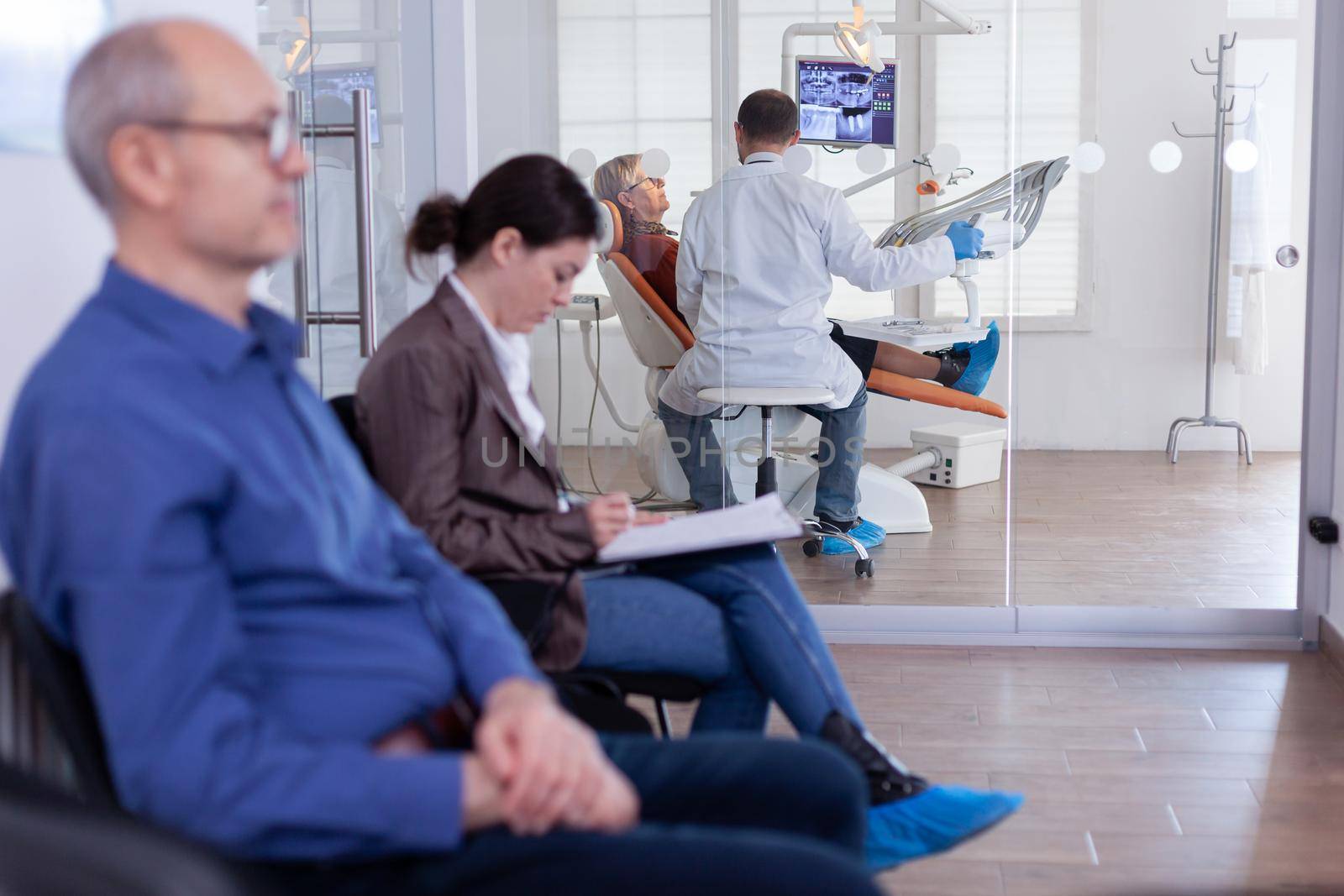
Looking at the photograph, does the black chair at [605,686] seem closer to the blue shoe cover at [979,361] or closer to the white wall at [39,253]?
the white wall at [39,253]

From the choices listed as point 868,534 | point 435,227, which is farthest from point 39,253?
point 868,534

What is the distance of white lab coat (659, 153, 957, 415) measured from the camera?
3373mm

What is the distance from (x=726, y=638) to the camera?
1840 mm

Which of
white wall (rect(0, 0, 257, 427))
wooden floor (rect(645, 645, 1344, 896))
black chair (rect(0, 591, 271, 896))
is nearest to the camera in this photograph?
black chair (rect(0, 591, 271, 896))

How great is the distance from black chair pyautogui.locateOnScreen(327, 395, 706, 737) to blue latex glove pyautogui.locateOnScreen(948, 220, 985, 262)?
1816 millimetres

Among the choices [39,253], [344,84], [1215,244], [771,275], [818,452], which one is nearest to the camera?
[39,253]

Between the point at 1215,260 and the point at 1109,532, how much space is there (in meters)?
0.74

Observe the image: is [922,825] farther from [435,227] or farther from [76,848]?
[76,848]

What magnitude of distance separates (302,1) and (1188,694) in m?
2.45

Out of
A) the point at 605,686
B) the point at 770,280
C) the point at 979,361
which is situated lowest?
the point at 605,686

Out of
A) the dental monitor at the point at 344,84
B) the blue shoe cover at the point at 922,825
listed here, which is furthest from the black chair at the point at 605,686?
the dental monitor at the point at 344,84

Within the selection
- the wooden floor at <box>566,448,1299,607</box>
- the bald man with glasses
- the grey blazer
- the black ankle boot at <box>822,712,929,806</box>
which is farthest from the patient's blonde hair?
the bald man with glasses

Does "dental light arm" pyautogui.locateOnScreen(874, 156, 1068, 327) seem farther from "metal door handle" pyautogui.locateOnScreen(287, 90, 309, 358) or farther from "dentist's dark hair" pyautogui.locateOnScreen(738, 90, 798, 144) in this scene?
"metal door handle" pyautogui.locateOnScreen(287, 90, 309, 358)

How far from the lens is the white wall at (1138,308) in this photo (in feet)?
10.5
